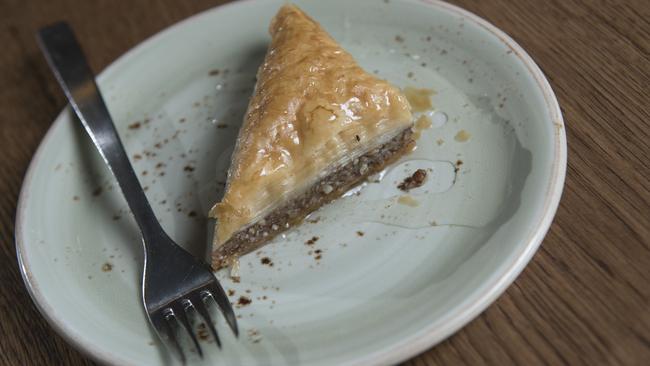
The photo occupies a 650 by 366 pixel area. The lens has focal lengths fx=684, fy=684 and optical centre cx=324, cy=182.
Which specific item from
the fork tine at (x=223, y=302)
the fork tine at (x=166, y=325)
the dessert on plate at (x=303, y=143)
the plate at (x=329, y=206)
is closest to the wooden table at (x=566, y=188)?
the plate at (x=329, y=206)

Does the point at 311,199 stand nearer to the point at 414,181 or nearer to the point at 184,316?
the point at 414,181

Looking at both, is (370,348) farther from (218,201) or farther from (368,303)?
(218,201)

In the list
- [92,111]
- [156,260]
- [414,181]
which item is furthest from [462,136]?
[92,111]

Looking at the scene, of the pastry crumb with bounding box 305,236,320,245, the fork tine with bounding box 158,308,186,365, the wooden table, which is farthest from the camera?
the pastry crumb with bounding box 305,236,320,245

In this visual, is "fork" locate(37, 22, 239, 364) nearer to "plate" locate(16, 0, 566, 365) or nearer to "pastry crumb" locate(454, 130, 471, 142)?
"plate" locate(16, 0, 566, 365)

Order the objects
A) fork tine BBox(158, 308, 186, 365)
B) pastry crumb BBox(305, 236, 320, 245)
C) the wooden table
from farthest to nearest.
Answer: pastry crumb BBox(305, 236, 320, 245) → fork tine BBox(158, 308, 186, 365) → the wooden table

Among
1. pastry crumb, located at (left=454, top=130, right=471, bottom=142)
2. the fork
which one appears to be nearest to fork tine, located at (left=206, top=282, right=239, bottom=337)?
the fork
